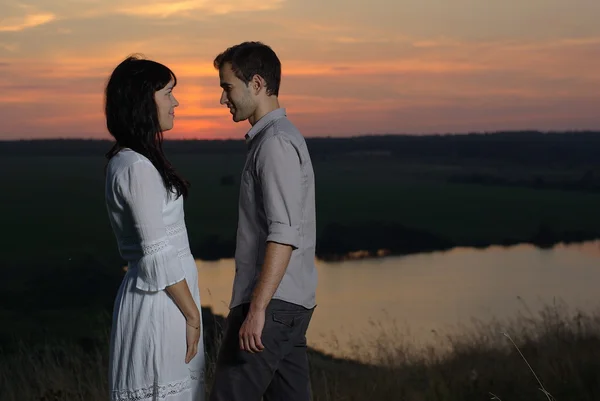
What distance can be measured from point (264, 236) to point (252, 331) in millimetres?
351

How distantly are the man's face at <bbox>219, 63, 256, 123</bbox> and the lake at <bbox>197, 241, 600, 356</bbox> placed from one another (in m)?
21.2

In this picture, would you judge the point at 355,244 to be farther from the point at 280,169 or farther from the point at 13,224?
the point at 280,169

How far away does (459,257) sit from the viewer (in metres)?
51.0

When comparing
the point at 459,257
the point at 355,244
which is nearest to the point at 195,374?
the point at 459,257

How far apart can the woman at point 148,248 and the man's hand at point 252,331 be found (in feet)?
0.78

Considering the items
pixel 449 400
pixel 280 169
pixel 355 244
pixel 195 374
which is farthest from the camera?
pixel 355 244

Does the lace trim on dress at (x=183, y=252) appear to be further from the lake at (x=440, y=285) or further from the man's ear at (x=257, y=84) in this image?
the lake at (x=440, y=285)

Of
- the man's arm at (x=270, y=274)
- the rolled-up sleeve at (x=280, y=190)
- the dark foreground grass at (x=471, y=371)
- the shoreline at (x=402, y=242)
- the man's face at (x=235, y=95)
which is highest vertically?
the man's face at (x=235, y=95)

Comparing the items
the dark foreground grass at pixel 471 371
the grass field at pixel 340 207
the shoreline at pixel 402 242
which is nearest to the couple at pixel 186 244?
the dark foreground grass at pixel 471 371

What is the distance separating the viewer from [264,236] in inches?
136

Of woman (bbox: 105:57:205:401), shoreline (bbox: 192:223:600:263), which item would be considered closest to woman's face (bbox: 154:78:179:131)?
woman (bbox: 105:57:205:401)

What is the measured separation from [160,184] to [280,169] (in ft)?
1.44

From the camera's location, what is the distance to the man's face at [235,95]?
11.3ft

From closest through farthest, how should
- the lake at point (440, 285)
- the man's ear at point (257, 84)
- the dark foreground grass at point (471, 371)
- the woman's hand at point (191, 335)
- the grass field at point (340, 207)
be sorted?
the man's ear at point (257, 84)
the woman's hand at point (191, 335)
the dark foreground grass at point (471, 371)
the lake at point (440, 285)
the grass field at point (340, 207)
